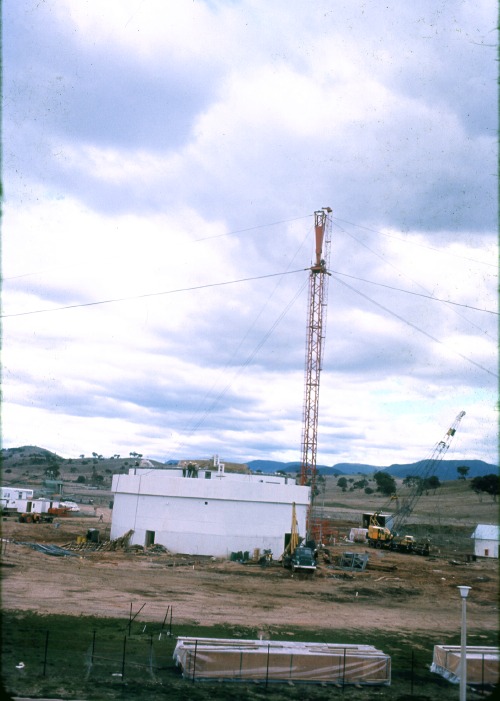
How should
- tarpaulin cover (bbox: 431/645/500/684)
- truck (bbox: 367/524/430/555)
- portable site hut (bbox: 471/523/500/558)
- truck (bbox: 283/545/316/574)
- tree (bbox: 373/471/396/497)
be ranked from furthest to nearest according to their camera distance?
tree (bbox: 373/471/396/497)
truck (bbox: 367/524/430/555)
portable site hut (bbox: 471/523/500/558)
truck (bbox: 283/545/316/574)
tarpaulin cover (bbox: 431/645/500/684)

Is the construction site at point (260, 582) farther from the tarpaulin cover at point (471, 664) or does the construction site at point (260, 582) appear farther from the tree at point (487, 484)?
the tree at point (487, 484)

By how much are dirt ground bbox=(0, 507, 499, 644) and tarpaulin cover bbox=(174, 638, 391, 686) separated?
285 inches

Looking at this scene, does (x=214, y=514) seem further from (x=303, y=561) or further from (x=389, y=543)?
(x=389, y=543)

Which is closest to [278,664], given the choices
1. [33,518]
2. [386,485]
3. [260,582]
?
[260,582]

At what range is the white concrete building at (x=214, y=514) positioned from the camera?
192 feet

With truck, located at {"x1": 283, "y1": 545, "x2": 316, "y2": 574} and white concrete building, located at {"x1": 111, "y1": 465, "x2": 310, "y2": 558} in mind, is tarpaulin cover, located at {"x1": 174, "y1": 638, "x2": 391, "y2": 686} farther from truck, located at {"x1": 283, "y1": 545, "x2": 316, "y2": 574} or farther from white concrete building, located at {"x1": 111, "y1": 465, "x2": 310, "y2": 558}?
white concrete building, located at {"x1": 111, "y1": 465, "x2": 310, "y2": 558}

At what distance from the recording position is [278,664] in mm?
22359

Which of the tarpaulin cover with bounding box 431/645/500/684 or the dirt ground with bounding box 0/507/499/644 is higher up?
the tarpaulin cover with bounding box 431/645/500/684

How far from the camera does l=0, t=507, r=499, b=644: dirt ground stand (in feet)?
108

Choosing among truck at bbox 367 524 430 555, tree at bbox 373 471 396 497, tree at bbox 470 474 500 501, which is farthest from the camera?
tree at bbox 373 471 396 497

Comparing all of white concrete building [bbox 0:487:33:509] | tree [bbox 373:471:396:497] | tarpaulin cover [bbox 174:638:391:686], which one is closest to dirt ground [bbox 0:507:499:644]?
tarpaulin cover [bbox 174:638:391:686]

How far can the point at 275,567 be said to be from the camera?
5397 cm

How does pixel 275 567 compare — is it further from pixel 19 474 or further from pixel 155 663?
pixel 19 474

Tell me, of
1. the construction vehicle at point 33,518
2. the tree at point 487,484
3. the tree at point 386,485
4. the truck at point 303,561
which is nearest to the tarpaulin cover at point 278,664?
→ the truck at point 303,561
